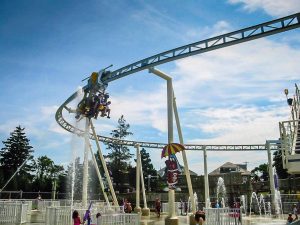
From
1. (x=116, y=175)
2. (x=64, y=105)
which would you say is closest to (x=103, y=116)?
(x=64, y=105)

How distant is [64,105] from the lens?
27.0 m


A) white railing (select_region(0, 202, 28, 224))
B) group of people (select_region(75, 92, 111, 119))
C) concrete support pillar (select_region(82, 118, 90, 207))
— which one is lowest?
white railing (select_region(0, 202, 28, 224))

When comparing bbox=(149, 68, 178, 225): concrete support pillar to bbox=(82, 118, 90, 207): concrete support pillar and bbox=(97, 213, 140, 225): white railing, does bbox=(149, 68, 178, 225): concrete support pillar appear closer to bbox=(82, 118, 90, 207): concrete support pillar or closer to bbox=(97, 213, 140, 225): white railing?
bbox=(97, 213, 140, 225): white railing

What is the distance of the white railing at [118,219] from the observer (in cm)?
1156

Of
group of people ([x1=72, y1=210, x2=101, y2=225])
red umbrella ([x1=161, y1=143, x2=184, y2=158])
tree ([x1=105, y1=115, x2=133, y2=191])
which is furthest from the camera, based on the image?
tree ([x1=105, y1=115, x2=133, y2=191])

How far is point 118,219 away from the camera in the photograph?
11898mm

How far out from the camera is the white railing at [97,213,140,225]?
1156 cm

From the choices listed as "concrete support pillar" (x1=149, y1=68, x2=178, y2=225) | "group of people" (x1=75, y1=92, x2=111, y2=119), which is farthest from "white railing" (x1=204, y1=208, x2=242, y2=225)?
"group of people" (x1=75, y1=92, x2=111, y2=119)

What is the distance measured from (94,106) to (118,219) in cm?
1147

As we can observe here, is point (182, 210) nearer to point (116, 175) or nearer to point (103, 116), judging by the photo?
point (103, 116)

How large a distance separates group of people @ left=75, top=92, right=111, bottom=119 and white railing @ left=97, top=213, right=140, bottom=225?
1086 centimetres

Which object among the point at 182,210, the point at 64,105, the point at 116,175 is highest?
the point at 64,105

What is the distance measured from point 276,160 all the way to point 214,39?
206 ft

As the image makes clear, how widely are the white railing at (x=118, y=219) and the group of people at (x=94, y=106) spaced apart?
10860 mm
